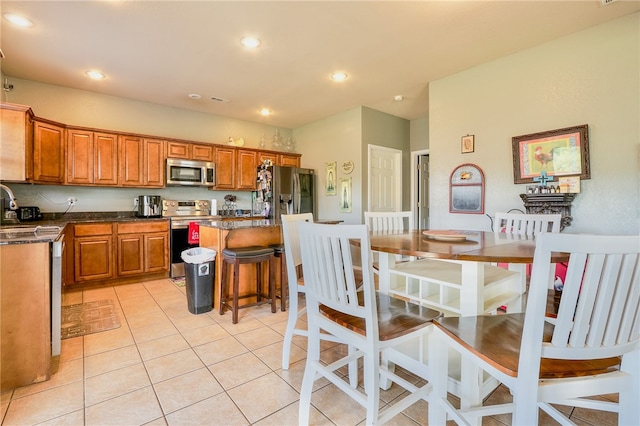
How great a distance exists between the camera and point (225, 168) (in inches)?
201

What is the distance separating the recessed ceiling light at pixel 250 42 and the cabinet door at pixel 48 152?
8.64 feet

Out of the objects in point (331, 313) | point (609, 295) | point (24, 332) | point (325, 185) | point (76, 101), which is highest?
point (76, 101)

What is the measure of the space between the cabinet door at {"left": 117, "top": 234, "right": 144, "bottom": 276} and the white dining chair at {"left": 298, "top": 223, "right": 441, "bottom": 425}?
349 centimetres

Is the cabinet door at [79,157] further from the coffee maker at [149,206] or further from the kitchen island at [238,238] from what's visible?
the kitchen island at [238,238]

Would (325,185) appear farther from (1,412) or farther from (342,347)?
(1,412)

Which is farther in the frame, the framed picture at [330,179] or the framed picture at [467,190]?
the framed picture at [330,179]

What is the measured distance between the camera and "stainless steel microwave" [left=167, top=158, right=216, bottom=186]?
4539 mm

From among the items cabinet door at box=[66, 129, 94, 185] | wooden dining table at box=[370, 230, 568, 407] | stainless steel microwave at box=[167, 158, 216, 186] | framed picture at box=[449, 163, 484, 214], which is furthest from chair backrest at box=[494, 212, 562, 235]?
cabinet door at box=[66, 129, 94, 185]

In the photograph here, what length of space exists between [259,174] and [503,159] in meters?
3.72

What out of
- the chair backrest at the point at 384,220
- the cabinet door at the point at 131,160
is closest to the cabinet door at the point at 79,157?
the cabinet door at the point at 131,160

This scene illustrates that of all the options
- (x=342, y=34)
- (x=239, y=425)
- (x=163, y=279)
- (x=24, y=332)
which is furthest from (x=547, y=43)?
(x=163, y=279)

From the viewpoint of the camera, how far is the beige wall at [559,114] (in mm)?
2502

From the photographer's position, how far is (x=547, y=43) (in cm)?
290

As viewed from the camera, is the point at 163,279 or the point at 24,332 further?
the point at 163,279
